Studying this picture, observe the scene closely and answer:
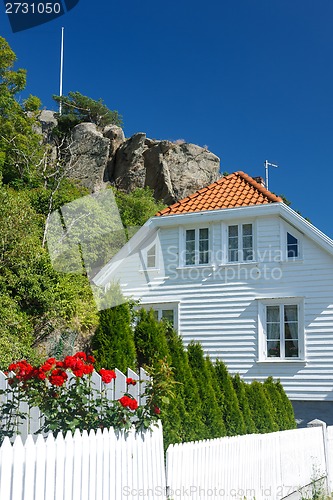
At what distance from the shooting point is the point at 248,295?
58.6 ft

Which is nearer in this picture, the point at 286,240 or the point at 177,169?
the point at 286,240

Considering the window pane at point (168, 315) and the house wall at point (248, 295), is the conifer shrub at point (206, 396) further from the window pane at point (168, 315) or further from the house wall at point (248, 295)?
the window pane at point (168, 315)

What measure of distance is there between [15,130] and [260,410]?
2693cm

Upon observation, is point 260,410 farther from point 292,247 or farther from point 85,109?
point 85,109

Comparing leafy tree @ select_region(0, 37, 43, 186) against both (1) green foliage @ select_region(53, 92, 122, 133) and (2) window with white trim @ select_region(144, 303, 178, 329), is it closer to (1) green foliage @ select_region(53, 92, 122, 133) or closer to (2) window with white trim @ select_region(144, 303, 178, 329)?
(1) green foliage @ select_region(53, 92, 122, 133)

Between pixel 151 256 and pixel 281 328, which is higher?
pixel 151 256

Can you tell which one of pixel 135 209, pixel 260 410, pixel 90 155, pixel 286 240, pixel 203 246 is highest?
pixel 90 155

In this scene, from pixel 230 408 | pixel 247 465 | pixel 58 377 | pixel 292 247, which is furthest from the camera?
pixel 292 247

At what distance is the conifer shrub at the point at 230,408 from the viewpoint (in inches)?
417

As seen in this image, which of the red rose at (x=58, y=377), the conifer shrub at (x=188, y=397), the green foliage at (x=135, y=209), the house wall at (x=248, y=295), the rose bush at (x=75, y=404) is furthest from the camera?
the green foliage at (x=135, y=209)

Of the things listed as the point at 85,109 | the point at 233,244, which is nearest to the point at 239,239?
the point at 233,244

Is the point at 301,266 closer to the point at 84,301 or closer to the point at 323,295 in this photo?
the point at 323,295

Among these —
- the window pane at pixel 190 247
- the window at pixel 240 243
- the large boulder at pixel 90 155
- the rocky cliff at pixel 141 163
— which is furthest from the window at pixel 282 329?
the rocky cliff at pixel 141 163

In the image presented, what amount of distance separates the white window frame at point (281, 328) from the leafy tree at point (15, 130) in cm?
1545
